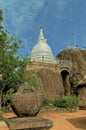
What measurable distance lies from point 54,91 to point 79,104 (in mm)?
9212

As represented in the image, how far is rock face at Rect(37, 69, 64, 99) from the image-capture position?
4078 centimetres

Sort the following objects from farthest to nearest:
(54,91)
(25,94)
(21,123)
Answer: (54,91) → (25,94) → (21,123)

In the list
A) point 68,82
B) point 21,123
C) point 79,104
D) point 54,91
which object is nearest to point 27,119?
point 21,123

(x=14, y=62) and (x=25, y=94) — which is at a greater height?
(x=14, y=62)

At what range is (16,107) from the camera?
20.4 ft

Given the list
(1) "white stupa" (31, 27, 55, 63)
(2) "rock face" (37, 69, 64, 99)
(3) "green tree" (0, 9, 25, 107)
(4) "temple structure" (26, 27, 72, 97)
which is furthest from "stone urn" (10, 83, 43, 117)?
(1) "white stupa" (31, 27, 55, 63)

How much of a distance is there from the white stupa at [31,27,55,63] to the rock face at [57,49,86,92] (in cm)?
275

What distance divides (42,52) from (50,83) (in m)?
7.67

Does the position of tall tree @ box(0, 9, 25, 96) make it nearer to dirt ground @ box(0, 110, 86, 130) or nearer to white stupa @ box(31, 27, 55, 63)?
dirt ground @ box(0, 110, 86, 130)

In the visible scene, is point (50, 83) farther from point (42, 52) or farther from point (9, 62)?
point (9, 62)

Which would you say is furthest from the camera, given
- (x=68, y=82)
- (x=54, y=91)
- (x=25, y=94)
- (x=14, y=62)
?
(x=68, y=82)

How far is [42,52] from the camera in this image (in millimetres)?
47375

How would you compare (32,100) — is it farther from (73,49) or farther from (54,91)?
(73,49)

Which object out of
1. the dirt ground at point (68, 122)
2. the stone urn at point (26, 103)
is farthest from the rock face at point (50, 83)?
the stone urn at point (26, 103)
